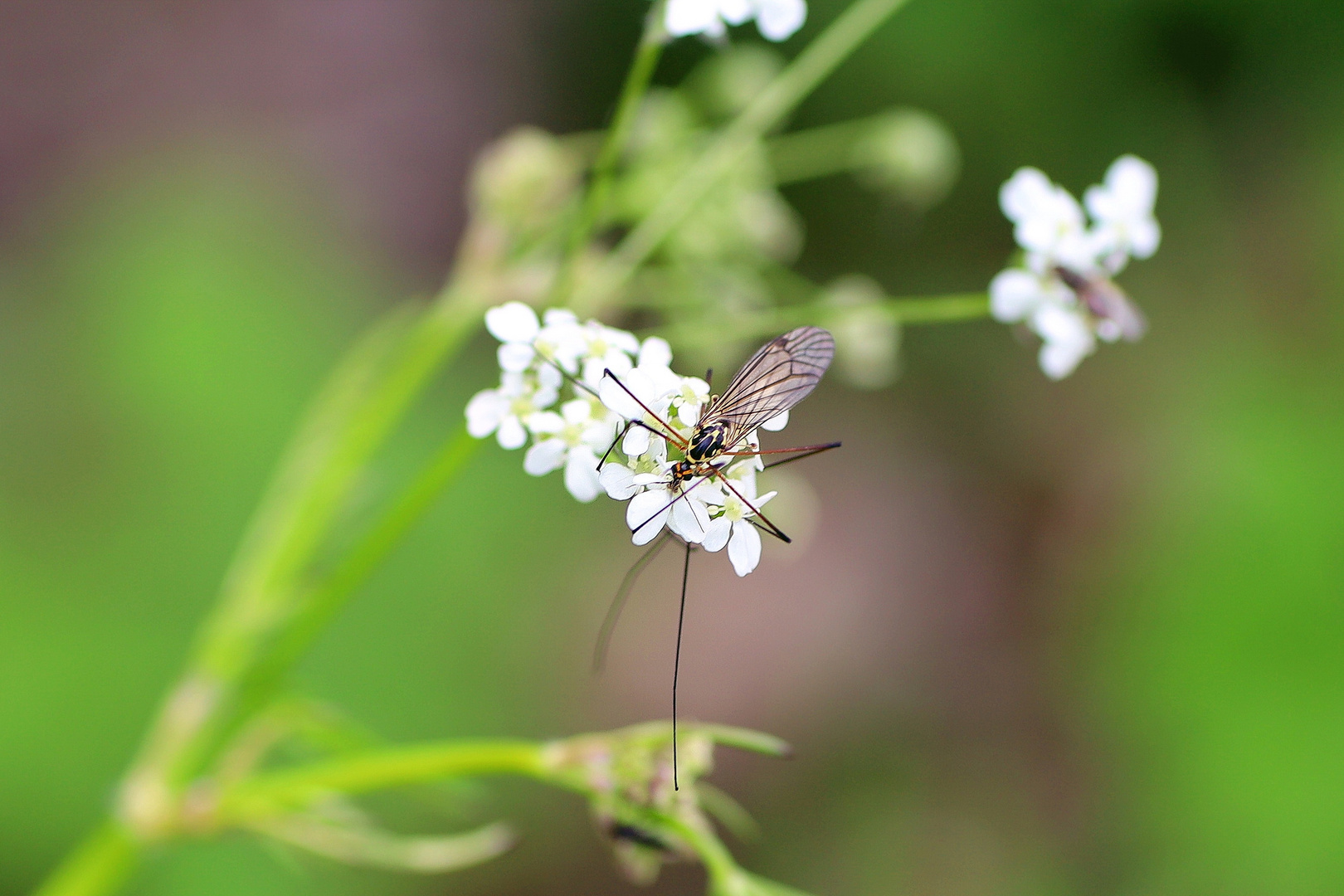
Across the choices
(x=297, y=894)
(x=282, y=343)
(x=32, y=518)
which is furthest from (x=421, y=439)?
(x=297, y=894)

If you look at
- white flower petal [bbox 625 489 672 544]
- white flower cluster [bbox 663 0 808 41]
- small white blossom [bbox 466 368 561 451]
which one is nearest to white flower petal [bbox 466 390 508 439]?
small white blossom [bbox 466 368 561 451]

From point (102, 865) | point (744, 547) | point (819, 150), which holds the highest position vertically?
point (819, 150)

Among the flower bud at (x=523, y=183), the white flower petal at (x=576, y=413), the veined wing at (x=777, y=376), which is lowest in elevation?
the white flower petal at (x=576, y=413)

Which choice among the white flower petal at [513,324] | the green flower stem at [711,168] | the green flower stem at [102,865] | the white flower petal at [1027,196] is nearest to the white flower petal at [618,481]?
the white flower petal at [513,324]

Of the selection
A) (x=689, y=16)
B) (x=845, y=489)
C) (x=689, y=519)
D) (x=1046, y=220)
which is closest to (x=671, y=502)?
(x=689, y=519)

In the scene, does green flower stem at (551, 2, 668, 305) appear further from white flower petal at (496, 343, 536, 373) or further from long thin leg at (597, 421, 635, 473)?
long thin leg at (597, 421, 635, 473)

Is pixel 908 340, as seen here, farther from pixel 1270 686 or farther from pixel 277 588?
→ pixel 277 588

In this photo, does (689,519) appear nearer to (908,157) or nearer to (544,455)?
(544,455)

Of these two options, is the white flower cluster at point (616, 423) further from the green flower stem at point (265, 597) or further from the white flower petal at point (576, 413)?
the green flower stem at point (265, 597)
